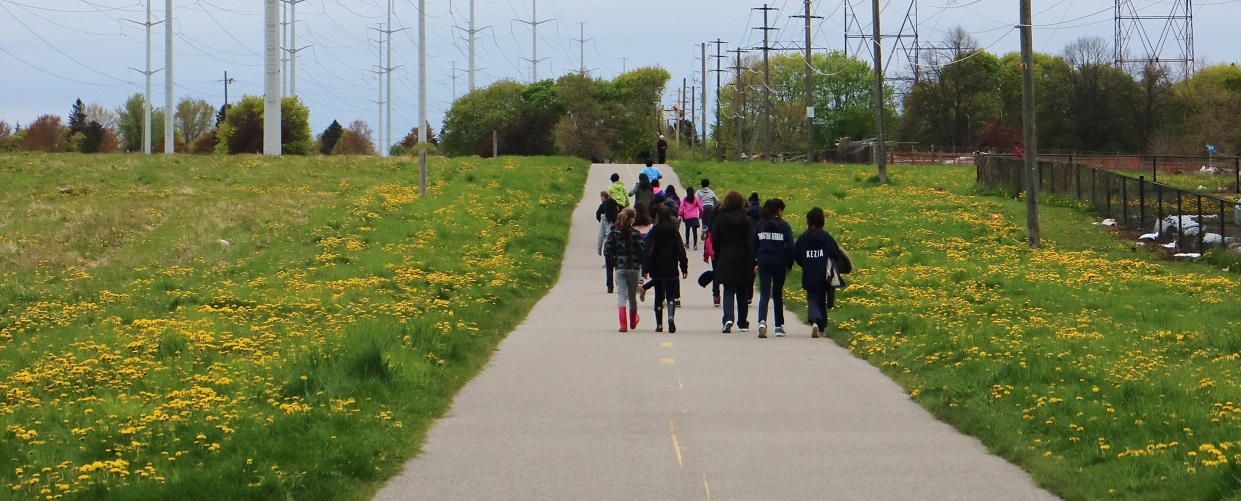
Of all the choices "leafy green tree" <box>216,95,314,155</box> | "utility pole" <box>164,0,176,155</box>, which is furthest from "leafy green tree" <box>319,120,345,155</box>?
"utility pole" <box>164,0,176,155</box>

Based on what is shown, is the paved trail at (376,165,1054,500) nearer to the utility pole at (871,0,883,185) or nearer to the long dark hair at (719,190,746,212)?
the long dark hair at (719,190,746,212)

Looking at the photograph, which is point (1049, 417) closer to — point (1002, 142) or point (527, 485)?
point (527, 485)

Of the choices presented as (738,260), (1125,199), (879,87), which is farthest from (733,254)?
(879,87)

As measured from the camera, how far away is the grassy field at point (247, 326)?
804cm

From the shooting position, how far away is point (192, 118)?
142875mm

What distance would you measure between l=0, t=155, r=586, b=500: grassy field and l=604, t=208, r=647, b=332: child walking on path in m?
1.48

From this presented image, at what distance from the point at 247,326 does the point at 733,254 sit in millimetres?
5691

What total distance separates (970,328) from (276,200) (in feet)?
78.5

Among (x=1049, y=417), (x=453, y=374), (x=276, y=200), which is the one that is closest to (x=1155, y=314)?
(x=1049, y=417)

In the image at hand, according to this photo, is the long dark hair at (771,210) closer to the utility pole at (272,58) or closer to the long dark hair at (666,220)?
the long dark hair at (666,220)

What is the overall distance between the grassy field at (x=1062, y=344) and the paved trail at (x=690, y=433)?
414mm

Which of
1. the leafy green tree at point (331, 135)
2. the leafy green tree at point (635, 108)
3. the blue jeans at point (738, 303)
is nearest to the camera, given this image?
the blue jeans at point (738, 303)

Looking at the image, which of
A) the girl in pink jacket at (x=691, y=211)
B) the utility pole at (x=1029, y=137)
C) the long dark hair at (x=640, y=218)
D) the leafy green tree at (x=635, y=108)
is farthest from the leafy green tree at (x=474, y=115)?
the long dark hair at (x=640, y=218)

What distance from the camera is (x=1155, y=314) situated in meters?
15.8
